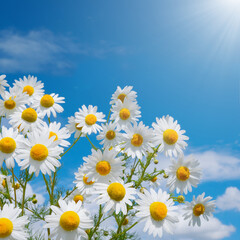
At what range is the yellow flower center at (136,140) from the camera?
1.79 metres

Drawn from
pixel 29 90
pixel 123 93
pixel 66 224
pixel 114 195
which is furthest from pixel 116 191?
pixel 29 90

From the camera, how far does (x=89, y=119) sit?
2215 millimetres

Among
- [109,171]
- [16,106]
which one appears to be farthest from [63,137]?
[16,106]

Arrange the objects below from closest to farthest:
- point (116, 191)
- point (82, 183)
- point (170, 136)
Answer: point (116, 191), point (170, 136), point (82, 183)

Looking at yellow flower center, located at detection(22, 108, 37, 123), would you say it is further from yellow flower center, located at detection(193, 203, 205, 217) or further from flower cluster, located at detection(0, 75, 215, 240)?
yellow flower center, located at detection(193, 203, 205, 217)

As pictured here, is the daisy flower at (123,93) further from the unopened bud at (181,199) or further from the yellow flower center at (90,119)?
the unopened bud at (181,199)

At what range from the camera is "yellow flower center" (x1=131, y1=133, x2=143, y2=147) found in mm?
1786

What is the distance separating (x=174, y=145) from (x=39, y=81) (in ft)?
3.94

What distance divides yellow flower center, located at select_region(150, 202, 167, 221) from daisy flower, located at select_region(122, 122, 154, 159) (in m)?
0.34

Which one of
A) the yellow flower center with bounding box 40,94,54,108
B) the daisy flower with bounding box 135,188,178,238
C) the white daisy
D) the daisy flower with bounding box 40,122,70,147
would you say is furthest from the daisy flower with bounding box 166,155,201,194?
the white daisy

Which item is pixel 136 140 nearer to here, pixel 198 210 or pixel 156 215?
pixel 156 215

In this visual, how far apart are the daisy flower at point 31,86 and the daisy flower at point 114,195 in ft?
3.72

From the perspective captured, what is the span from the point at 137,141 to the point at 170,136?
203 mm

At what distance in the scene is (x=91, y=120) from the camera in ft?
7.26
